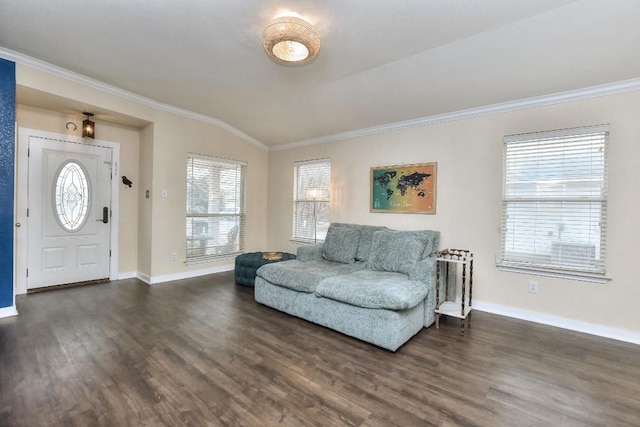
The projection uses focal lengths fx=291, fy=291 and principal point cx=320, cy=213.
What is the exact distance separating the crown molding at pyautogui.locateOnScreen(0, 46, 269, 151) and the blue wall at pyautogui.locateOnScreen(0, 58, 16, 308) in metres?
0.11

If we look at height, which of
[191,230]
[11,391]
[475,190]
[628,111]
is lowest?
[11,391]

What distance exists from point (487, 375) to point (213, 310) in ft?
8.97

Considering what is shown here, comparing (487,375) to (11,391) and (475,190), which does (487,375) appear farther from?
(11,391)

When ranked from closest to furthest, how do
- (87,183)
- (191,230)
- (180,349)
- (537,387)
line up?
1. (537,387)
2. (180,349)
3. (87,183)
4. (191,230)

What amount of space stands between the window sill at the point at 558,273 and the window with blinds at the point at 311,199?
266cm

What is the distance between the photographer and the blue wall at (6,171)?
2963 mm

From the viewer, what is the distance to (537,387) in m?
1.99

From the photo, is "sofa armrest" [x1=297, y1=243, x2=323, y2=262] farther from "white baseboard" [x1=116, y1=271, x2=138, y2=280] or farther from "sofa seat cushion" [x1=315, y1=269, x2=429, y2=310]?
"white baseboard" [x1=116, y1=271, x2=138, y2=280]

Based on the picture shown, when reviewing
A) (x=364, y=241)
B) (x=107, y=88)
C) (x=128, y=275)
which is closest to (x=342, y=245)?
(x=364, y=241)

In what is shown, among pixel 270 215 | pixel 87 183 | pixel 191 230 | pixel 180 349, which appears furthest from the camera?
pixel 270 215

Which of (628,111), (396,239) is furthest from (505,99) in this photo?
(396,239)

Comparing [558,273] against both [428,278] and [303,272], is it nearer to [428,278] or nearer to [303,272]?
[428,278]

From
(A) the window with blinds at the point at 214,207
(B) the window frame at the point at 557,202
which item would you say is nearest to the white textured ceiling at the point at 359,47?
(B) the window frame at the point at 557,202

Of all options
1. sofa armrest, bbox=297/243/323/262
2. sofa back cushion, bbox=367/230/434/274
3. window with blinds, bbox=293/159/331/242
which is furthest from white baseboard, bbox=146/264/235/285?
sofa back cushion, bbox=367/230/434/274
